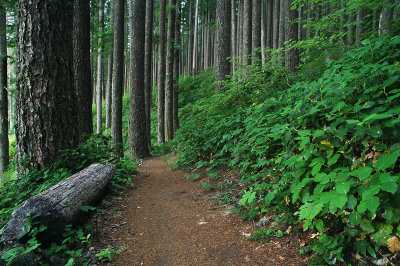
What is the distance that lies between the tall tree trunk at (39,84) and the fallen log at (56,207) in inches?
44.8

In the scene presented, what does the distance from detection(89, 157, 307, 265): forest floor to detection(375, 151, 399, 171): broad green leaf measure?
1.14 m

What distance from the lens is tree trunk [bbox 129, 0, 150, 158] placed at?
9164 millimetres

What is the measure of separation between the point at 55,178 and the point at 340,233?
4.13m

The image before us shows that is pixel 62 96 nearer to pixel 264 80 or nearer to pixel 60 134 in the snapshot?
pixel 60 134

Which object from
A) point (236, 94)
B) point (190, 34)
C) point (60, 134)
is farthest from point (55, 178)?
point (190, 34)

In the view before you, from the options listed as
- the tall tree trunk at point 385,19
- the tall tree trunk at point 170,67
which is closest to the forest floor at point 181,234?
the tall tree trunk at point 385,19

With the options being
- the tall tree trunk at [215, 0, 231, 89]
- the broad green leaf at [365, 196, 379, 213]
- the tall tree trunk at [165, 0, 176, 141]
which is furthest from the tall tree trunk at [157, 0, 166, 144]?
the broad green leaf at [365, 196, 379, 213]

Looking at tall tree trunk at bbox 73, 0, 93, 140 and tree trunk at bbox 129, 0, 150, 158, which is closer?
tall tree trunk at bbox 73, 0, 93, 140

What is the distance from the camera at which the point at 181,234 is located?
342 cm

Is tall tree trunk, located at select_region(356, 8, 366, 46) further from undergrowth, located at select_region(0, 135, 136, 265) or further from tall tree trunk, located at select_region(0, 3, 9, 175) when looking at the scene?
tall tree trunk, located at select_region(0, 3, 9, 175)

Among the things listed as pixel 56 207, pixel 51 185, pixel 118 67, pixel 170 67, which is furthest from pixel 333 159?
pixel 170 67

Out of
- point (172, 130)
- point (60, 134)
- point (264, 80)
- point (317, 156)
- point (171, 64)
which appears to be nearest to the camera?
point (317, 156)

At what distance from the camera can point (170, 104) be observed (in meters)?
13.1

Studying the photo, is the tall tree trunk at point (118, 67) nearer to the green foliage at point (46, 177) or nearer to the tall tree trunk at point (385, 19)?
the green foliage at point (46, 177)
